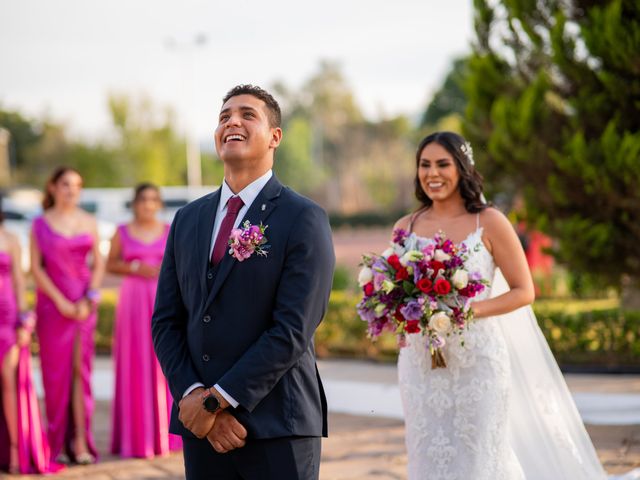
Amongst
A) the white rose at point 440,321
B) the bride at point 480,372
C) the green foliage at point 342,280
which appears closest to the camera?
the white rose at point 440,321

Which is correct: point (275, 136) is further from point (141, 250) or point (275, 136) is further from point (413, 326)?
point (141, 250)

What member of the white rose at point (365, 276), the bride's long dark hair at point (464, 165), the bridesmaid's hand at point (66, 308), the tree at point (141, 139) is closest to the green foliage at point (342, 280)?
the bridesmaid's hand at point (66, 308)

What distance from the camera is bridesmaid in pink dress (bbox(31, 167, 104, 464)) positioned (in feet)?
23.9

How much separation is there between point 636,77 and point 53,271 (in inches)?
231

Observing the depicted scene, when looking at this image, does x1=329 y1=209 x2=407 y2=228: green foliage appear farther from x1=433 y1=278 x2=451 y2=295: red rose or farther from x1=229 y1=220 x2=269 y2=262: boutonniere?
x1=229 y1=220 x2=269 y2=262: boutonniere

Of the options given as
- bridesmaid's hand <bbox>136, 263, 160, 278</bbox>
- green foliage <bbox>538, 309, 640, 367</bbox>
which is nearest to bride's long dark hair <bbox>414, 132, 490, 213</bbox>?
bridesmaid's hand <bbox>136, 263, 160, 278</bbox>

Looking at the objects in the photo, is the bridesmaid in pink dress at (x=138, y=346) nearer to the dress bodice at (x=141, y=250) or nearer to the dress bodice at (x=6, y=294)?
the dress bodice at (x=141, y=250)

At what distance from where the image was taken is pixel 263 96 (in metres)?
3.42

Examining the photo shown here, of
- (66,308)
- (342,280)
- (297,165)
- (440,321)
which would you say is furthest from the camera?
(297,165)

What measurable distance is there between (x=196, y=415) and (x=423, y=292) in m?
1.80

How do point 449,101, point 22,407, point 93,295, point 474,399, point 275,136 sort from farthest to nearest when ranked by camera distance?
point 449,101, point 93,295, point 22,407, point 474,399, point 275,136

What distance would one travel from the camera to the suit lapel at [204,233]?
3.29 metres

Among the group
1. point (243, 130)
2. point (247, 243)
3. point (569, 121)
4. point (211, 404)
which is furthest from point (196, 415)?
point (569, 121)

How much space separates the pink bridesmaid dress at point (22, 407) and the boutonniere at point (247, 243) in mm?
4356
